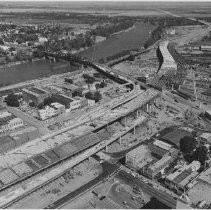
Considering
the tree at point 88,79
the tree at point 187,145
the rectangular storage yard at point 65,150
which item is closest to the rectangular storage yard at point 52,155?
the rectangular storage yard at point 65,150

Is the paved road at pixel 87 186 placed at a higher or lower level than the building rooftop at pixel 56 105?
lower

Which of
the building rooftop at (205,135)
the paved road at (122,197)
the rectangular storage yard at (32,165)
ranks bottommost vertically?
the paved road at (122,197)

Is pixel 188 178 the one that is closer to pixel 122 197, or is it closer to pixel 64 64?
pixel 122 197

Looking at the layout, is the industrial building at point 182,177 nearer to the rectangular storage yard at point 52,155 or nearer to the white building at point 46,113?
the rectangular storage yard at point 52,155

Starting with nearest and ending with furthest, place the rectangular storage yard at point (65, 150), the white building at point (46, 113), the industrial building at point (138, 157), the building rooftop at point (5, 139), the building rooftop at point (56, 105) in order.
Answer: the industrial building at point (138, 157), the rectangular storage yard at point (65, 150), the building rooftop at point (5, 139), the white building at point (46, 113), the building rooftop at point (56, 105)

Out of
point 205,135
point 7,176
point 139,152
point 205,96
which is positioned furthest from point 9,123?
point 205,96

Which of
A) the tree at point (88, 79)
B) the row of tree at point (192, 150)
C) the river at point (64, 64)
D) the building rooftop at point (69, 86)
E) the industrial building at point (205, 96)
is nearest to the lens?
the row of tree at point (192, 150)

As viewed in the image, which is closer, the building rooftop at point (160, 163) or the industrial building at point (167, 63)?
the building rooftop at point (160, 163)
